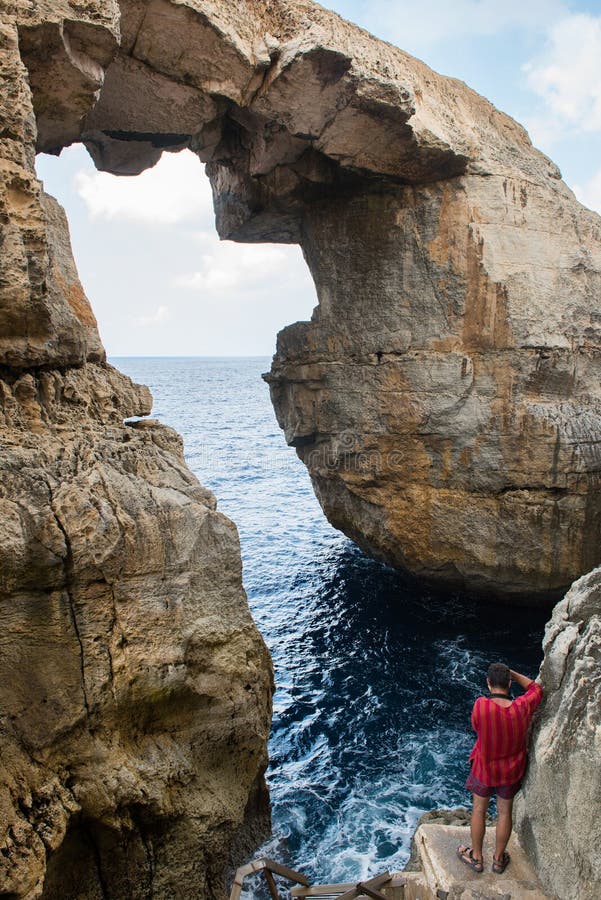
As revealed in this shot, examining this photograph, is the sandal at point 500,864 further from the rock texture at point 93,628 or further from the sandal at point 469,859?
the rock texture at point 93,628

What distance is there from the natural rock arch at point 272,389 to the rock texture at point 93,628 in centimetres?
3

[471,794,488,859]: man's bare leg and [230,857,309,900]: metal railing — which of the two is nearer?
[471,794,488,859]: man's bare leg

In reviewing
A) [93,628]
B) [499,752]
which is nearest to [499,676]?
[499,752]

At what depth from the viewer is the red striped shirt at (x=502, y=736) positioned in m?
5.45

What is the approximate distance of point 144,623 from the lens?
271 inches

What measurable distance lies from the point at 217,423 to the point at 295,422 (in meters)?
35.1

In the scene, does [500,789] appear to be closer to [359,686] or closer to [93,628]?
Answer: [93,628]

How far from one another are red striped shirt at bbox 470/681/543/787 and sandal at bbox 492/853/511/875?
54 cm

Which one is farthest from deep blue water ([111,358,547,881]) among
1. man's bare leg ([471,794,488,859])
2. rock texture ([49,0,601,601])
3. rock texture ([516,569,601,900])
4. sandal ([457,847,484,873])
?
rock texture ([516,569,601,900])


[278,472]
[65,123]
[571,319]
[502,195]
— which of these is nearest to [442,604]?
[571,319]

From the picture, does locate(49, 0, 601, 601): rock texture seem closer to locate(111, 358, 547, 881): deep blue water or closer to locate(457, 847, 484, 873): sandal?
locate(111, 358, 547, 881): deep blue water

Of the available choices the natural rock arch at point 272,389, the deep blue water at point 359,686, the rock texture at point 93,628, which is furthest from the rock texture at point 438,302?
the rock texture at point 93,628

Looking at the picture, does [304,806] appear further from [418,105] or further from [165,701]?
[418,105]

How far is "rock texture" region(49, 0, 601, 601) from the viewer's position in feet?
40.0
